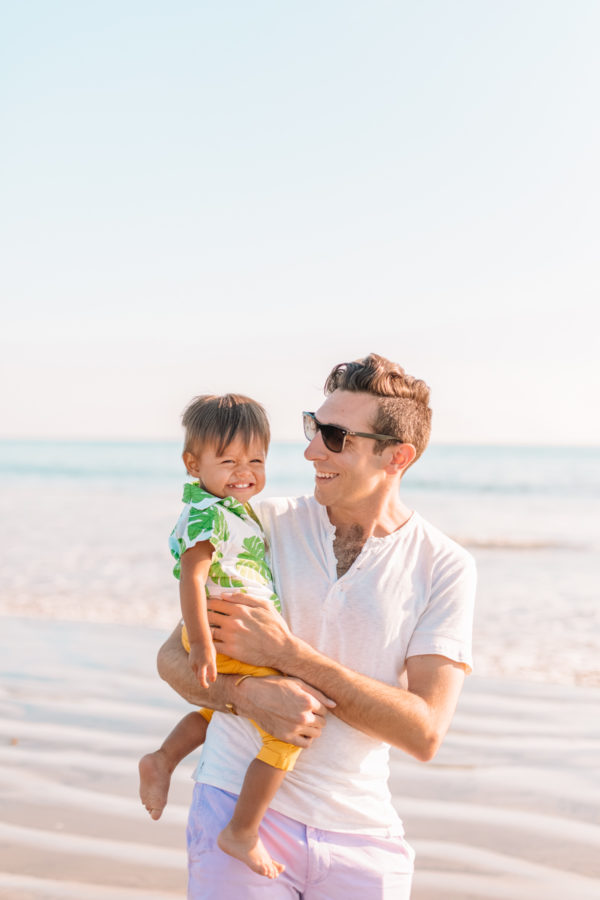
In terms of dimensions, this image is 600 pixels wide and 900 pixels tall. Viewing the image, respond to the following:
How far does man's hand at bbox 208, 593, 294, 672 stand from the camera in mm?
2436

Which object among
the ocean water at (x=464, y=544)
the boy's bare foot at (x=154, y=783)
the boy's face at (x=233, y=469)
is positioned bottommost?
the ocean water at (x=464, y=544)

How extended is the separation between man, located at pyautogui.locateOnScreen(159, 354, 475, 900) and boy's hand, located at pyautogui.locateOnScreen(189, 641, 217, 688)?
0.15ft

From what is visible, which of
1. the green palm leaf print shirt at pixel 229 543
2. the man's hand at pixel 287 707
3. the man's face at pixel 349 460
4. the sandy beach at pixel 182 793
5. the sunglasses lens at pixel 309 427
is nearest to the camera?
the man's hand at pixel 287 707

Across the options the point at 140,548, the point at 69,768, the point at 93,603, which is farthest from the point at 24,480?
the point at 69,768

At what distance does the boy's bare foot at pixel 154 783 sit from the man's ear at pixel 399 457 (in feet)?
4.04

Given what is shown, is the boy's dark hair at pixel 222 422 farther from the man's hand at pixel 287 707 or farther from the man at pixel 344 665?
the man's hand at pixel 287 707

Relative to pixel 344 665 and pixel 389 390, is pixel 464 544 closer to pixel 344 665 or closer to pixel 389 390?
pixel 389 390

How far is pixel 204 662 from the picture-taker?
253 centimetres

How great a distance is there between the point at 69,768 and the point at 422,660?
3.30 meters

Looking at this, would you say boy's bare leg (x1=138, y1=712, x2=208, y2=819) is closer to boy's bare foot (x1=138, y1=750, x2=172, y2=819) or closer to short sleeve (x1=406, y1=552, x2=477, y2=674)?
boy's bare foot (x1=138, y1=750, x2=172, y2=819)

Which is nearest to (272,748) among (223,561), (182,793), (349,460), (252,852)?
(252,852)

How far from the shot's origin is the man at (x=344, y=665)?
239 cm

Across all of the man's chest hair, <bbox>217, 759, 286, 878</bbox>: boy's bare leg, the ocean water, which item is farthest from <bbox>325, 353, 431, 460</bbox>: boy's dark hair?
the ocean water

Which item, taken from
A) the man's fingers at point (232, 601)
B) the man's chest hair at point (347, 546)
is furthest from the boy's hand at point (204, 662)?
the man's chest hair at point (347, 546)
